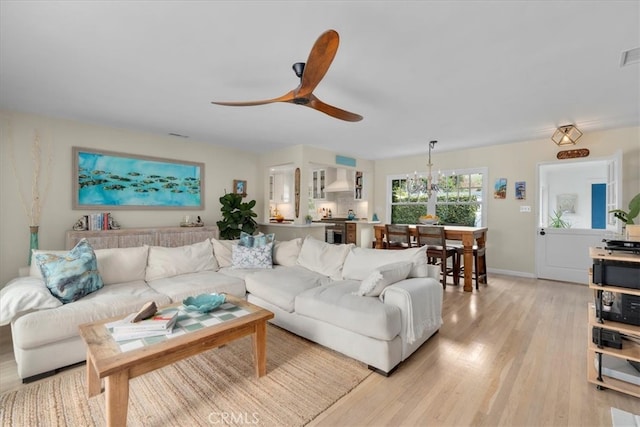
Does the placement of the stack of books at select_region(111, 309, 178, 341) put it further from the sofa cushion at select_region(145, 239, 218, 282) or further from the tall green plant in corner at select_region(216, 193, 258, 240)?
the tall green plant in corner at select_region(216, 193, 258, 240)

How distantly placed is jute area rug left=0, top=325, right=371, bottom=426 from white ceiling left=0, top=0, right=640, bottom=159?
242 cm

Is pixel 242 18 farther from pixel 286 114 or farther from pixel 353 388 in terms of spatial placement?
pixel 353 388

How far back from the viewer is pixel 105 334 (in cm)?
177

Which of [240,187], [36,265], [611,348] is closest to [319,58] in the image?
[611,348]

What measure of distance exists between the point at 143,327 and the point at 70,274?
4.05ft

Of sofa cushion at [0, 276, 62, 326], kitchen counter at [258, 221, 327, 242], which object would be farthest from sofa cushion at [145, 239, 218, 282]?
kitchen counter at [258, 221, 327, 242]

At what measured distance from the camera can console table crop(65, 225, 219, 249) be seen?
150 inches

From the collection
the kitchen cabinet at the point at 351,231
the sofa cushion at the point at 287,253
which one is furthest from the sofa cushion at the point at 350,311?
the kitchen cabinet at the point at 351,231

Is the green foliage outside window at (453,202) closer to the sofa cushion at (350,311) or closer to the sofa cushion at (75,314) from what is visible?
the sofa cushion at (350,311)

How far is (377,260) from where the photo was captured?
9.78 feet

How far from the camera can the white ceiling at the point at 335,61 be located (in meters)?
1.76

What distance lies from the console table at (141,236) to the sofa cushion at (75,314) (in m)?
1.57

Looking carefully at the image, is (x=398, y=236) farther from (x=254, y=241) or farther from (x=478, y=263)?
(x=254, y=241)

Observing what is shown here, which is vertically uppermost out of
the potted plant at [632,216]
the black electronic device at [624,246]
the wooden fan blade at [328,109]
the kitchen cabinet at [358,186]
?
the wooden fan blade at [328,109]
